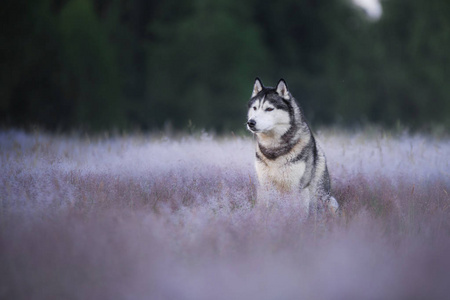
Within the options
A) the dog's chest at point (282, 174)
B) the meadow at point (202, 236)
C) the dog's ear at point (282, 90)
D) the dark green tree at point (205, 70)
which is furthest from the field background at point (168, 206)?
the dark green tree at point (205, 70)

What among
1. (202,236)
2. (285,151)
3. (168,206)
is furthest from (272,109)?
(202,236)

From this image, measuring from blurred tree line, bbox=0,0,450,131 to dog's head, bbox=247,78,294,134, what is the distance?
487 inches

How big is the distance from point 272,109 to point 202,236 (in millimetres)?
2121

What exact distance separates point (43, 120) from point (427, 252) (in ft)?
49.6

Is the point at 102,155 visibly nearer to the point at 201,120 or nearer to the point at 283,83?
the point at 283,83

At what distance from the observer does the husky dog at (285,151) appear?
209 inches

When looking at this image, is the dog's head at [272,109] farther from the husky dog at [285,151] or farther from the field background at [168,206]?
the field background at [168,206]

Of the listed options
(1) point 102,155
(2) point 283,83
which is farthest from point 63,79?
(2) point 283,83

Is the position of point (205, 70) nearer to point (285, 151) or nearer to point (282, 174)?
point (285, 151)

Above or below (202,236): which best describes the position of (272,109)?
above

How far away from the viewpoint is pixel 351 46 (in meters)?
25.3

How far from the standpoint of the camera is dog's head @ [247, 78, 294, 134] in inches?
212

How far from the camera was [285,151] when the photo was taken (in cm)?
544

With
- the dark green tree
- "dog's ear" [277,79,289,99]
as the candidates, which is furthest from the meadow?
the dark green tree
